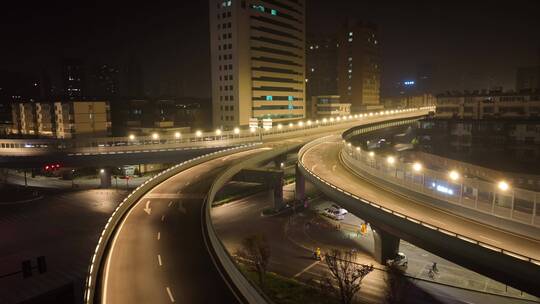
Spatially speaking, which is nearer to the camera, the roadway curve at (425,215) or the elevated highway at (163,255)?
the elevated highway at (163,255)

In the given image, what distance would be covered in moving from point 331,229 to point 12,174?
75842 mm

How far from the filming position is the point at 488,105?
93.6 metres

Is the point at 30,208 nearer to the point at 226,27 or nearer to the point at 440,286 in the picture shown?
the point at 440,286

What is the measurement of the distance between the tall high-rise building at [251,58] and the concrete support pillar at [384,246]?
80.5m

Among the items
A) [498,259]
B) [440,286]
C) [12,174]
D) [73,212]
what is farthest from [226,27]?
[498,259]

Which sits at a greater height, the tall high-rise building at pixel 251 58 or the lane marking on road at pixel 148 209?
the tall high-rise building at pixel 251 58

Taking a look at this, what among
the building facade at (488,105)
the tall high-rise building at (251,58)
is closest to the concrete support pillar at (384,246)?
the building facade at (488,105)

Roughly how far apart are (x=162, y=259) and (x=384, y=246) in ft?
74.7

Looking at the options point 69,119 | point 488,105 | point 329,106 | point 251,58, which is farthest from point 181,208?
point 329,106

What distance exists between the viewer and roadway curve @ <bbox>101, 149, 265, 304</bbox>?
19641 mm

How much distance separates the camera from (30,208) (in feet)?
181

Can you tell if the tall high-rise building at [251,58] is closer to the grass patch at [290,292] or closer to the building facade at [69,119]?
the building facade at [69,119]

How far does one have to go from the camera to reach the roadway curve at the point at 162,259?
19.6 meters

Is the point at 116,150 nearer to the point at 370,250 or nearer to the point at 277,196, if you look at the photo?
the point at 277,196
